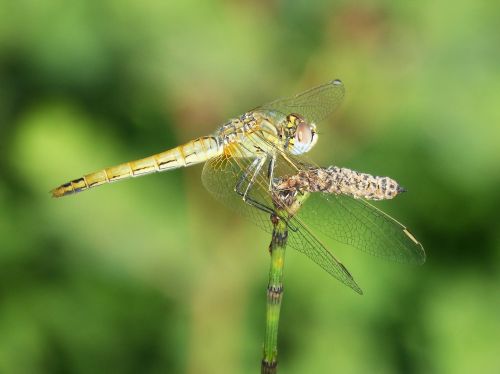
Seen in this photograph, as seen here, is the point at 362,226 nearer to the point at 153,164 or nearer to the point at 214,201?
the point at 214,201

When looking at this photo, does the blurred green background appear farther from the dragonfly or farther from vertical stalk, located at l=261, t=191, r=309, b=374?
vertical stalk, located at l=261, t=191, r=309, b=374

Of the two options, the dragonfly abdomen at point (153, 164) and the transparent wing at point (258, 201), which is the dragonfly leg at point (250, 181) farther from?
the dragonfly abdomen at point (153, 164)

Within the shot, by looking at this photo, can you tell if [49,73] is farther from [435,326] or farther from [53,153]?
[435,326]

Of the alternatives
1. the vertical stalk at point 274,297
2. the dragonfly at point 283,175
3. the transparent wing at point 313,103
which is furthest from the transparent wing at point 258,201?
the vertical stalk at point 274,297

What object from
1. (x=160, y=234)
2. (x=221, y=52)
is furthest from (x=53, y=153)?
(x=221, y=52)

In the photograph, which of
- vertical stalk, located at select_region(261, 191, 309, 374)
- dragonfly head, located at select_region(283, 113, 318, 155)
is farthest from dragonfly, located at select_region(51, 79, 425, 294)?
vertical stalk, located at select_region(261, 191, 309, 374)

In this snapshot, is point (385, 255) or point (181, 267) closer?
point (385, 255)
